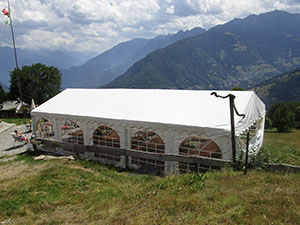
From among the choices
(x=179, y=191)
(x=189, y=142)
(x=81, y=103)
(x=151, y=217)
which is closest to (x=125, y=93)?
(x=81, y=103)

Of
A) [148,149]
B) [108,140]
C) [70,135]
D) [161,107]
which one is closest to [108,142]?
[108,140]

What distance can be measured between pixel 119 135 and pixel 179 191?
5081 millimetres

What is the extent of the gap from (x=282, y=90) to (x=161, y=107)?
139 meters

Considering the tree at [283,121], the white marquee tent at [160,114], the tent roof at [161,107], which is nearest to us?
the white marquee tent at [160,114]

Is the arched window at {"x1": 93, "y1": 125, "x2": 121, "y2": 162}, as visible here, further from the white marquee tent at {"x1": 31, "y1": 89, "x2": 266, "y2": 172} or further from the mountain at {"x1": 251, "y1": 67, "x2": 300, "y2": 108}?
the mountain at {"x1": 251, "y1": 67, "x2": 300, "y2": 108}

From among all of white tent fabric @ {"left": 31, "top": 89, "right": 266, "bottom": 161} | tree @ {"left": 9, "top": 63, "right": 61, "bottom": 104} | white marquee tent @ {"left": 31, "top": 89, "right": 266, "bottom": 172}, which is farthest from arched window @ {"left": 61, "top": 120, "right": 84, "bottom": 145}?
tree @ {"left": 9, "top": 63, "right": 61, "bottom": 104}

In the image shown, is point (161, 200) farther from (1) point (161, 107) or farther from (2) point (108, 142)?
(2) point (108, 142)

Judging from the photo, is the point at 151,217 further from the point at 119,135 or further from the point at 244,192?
the point at 119,135

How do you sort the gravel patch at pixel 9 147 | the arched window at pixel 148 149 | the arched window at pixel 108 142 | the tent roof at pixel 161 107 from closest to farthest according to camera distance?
A: 1. the tent roof at pixel 161 107
2. the arched window at pixel 148 149
3. the arched window at pixel 108 142
4. the gravel patch at pixel 9 147

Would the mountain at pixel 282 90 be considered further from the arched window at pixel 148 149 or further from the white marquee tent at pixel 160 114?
the arched window at pixel 148 149

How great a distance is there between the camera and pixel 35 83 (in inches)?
1726

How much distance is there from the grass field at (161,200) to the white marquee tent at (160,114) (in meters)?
1.99

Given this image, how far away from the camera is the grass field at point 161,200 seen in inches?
145

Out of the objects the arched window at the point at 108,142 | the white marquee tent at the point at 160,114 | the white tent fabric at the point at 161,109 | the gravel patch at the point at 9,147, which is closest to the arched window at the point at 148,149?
the white marquee tent at the point at 160,114
